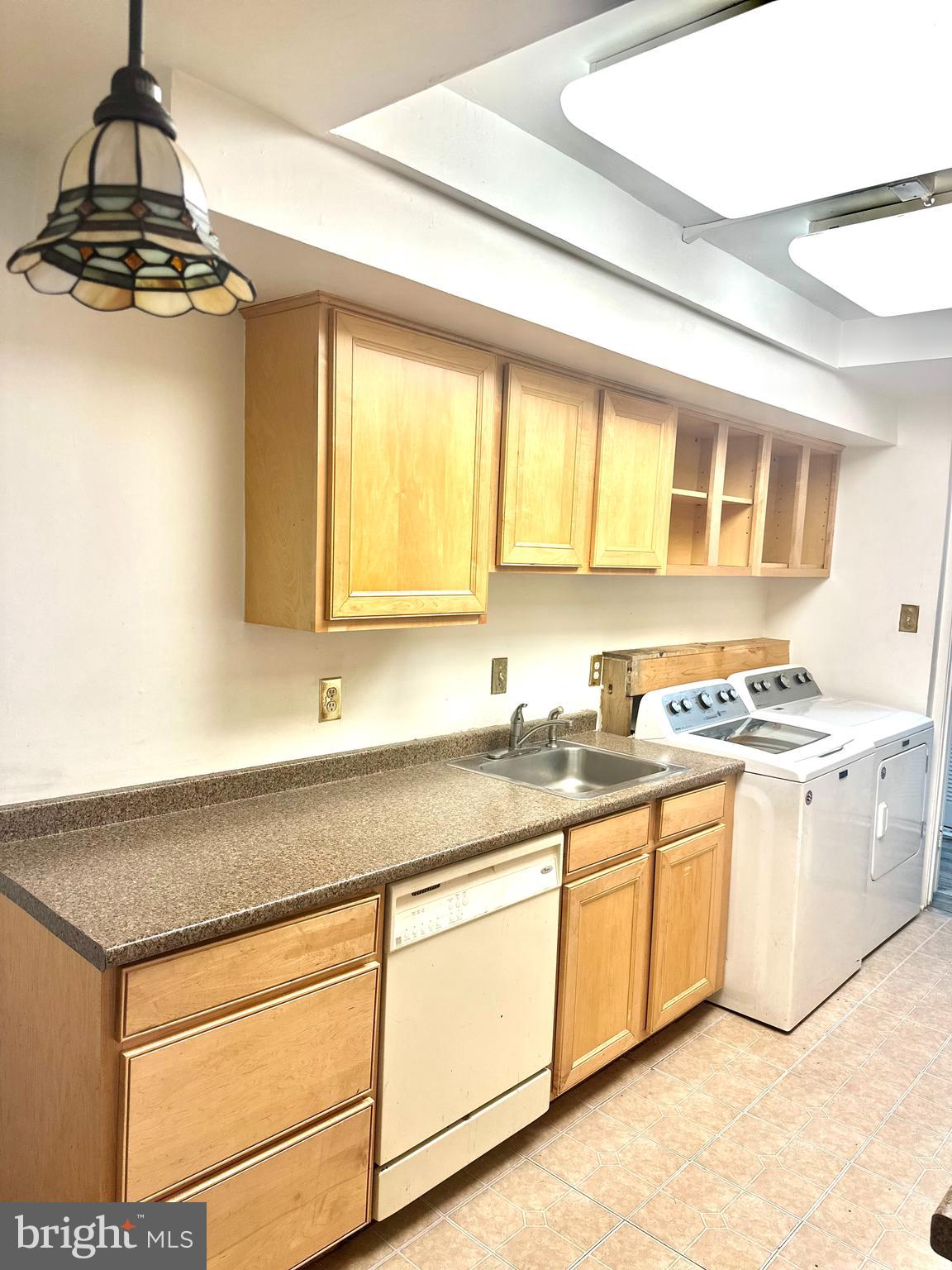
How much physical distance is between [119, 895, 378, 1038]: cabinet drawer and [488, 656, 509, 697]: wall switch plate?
116 centimetres

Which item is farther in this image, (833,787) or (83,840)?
(833,787)

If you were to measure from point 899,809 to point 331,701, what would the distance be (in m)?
2.41

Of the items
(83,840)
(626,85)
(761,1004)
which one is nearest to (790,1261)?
(761,1004)

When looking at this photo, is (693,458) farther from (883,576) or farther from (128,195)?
(128,195)

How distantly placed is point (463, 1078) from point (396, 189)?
1923 millimetres

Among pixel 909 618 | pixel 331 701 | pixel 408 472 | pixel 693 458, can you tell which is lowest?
pixel 331 701

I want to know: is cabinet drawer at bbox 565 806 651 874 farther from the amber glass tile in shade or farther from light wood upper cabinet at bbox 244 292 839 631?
the amber glass tile in shade

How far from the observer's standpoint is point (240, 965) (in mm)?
1485

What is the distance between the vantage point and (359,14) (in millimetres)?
1252

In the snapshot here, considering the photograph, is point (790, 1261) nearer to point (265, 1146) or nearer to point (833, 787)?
point (265, 1146)

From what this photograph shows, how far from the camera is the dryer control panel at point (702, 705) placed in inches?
124

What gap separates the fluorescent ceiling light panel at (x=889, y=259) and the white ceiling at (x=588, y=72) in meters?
0.19

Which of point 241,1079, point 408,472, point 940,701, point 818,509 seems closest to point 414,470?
point 408,472

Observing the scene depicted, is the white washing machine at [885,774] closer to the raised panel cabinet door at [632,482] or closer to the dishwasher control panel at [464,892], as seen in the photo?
the raised panel cabinet door at [632,482]
